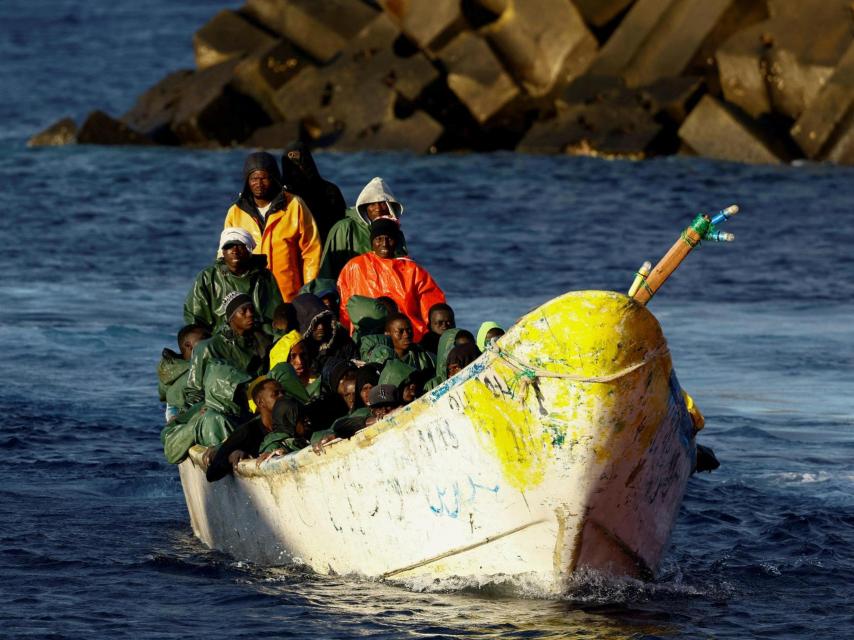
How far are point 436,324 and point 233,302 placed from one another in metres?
1.44

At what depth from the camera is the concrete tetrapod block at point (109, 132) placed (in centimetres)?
3578

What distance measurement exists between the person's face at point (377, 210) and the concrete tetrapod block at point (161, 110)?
2295 cm

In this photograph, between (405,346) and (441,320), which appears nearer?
(405,346)

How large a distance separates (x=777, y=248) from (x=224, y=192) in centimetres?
1087

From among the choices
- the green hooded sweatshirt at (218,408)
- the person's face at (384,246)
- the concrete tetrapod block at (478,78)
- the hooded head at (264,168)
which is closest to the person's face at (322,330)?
the green hooded sweatshirt at (218,408)

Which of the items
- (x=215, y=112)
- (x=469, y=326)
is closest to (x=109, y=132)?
(x=215, y=112)

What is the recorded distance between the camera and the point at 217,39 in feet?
117

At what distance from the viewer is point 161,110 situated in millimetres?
35562

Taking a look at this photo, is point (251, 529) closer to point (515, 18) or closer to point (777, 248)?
point (777, 248)

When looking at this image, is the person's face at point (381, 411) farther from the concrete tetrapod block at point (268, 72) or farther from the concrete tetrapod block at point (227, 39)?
the concrete tetrapod block at point (227, 39)

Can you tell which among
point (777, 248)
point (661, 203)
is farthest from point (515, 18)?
point (777, 248)

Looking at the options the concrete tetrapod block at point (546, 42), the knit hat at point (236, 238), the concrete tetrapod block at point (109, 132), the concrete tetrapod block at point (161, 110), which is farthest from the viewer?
Answer: the concrete tetrapod block at point (109, 132)

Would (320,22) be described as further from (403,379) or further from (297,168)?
(403,379)

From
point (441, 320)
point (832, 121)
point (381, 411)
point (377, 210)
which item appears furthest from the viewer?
point (832, 121)
